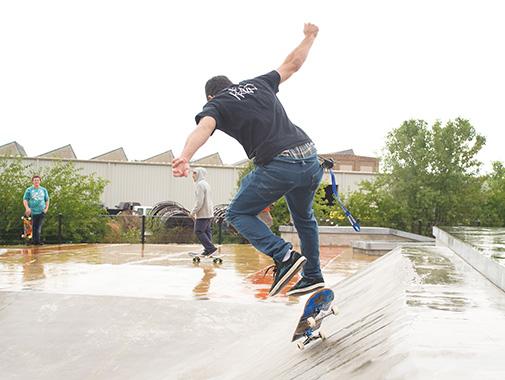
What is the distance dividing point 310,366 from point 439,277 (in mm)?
1903

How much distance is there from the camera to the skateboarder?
3738 millimetres

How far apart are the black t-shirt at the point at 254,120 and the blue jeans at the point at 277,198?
104 mm

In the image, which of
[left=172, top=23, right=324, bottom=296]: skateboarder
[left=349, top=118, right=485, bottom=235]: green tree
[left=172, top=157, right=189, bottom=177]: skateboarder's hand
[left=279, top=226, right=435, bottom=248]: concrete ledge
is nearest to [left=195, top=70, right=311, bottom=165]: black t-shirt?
[left=172, top=23, right=324, bottom=296]: skateboarder

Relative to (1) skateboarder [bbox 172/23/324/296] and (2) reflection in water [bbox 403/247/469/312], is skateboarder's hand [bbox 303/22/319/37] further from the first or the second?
(2) reflection in water [bbox 403/247/469/312]

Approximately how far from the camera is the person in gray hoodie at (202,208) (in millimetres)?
10195

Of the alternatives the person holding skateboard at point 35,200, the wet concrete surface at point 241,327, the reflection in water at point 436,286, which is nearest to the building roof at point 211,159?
the person holding skateboard at point 35,200

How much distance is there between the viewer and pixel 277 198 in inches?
150

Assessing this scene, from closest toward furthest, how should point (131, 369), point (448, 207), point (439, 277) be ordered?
point (131, 369) → point (439, 277) → point (448, 207)

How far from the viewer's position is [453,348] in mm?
2484

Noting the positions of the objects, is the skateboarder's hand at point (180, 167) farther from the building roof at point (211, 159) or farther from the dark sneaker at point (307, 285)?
the building roof at point (211, 159)

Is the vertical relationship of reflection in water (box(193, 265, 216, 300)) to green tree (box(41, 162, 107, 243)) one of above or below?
below

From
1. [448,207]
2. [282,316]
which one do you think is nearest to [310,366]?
[282,316]

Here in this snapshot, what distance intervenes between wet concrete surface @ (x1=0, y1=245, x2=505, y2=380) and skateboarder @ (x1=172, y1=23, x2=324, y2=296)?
0.56 m

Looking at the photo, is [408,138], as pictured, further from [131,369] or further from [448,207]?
[131,369]
